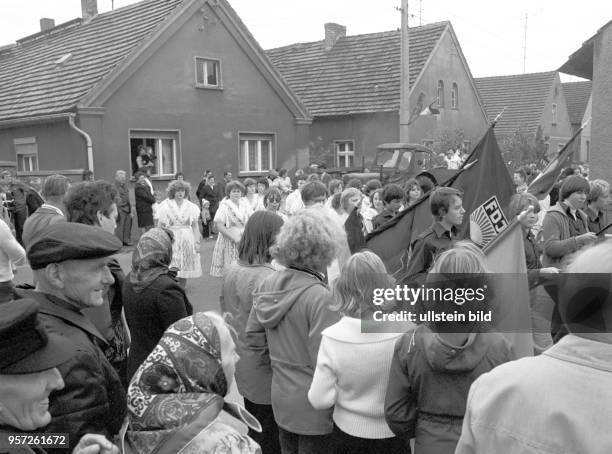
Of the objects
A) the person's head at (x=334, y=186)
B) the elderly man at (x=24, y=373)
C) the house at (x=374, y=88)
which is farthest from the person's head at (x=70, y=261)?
the house at (x=374, y=88)

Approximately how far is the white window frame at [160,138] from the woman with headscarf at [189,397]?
15.9 m

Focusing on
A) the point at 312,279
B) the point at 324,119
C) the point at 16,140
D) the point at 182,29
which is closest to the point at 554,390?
the point at 312,279

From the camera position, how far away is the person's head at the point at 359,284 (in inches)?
109

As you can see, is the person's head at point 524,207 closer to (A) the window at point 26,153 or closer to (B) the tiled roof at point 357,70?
(A) the window at point 26,153

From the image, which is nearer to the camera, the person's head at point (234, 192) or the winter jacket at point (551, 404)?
the winter jacket at point (551, 404)

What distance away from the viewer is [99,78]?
1598 cm

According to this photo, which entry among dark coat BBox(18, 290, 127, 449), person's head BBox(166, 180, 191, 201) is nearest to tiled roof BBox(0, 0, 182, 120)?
person's head BBox(166, 180, 191, 201)

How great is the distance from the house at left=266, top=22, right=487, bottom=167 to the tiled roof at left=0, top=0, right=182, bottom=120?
32.4 ft

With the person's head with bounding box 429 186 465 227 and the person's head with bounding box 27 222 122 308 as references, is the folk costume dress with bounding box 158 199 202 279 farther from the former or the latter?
the person's head with bounding box 27 222 122 308

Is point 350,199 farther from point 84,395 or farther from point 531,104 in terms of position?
point 531,104

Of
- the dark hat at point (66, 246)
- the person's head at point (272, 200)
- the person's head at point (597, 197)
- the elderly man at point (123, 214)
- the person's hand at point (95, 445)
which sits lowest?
the elderly man at point (123, 214)

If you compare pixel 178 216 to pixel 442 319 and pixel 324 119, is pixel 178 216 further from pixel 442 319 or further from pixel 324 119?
pixel 324 119

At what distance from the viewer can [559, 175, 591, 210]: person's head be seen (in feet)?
17.9

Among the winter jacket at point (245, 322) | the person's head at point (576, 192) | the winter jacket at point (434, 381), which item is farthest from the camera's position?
the person's head at point (576, 192)
